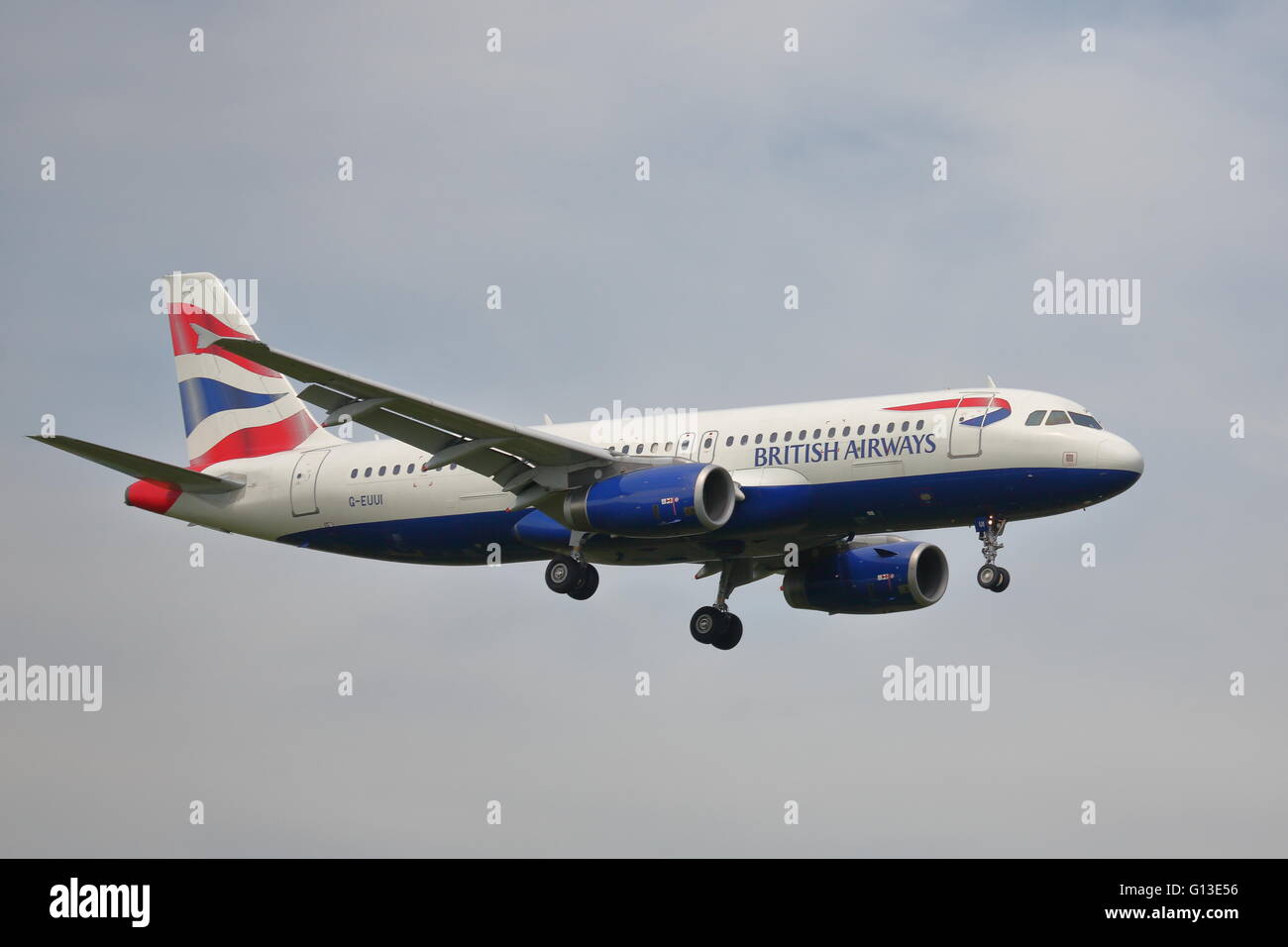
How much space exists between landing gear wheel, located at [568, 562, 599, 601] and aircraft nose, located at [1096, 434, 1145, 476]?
13.0 metres

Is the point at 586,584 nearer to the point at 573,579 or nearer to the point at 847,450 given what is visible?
the point at 573,579

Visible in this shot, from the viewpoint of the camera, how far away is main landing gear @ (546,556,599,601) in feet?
161

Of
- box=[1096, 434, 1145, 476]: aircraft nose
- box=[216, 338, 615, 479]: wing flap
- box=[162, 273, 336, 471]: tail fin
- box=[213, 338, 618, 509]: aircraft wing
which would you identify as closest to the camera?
box=[216, 338, 615, 479]: wing flap

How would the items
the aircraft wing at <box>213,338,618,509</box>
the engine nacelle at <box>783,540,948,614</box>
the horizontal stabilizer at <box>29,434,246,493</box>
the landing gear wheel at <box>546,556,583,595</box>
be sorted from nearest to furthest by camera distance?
1. the aircraft wing at <box>213,338,618,509</box>
2. the horizontal stabilizer at <box>29,434,246,493</box>
3. the landing gear wheel at <box>546,556,583,595</box>
4. the engine nacelle at <box>783,540,948,614</box>

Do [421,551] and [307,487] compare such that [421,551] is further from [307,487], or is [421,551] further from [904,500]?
[904,500]

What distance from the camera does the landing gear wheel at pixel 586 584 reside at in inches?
1935

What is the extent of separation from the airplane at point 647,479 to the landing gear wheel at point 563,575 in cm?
5

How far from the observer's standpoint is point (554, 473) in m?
48.1

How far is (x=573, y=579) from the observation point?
49.1 metres

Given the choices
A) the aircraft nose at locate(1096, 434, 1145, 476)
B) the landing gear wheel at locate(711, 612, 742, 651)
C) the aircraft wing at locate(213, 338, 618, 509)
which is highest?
the aircraft wing at locate(213, 338, 618, 509)

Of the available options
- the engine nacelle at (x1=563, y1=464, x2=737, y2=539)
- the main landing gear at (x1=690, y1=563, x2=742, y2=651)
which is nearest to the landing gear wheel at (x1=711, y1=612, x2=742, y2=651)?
the main landing gear at (x1=690, y1=563, x2=742, y2=651)

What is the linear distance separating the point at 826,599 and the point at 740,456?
670cm

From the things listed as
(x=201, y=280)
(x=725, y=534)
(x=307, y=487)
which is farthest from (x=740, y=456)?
(x=201, y=280)

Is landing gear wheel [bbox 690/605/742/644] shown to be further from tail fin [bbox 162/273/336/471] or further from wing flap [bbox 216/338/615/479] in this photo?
tail fin [bbox 162/273/336/471]
